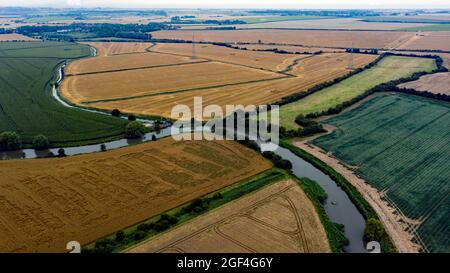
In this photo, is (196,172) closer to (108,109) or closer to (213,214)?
(213,214)

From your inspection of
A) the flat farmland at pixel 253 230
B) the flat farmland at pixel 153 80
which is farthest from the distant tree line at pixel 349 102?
the flat farmland at pixel 153 80

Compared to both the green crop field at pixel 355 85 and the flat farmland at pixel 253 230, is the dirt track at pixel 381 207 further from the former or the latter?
the green crop field at pixel 355 85

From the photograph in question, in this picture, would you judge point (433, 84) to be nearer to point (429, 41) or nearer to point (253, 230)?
point (253, 230)

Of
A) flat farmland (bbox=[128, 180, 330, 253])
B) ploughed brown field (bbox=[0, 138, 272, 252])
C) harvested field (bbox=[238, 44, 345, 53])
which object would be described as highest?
harvested field (bbox=[238, 44, 345, 53])

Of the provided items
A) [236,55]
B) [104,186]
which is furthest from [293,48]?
[104,186]

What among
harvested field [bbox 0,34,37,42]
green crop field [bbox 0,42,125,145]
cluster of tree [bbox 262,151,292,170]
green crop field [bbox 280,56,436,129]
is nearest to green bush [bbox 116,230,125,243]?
cluster of tree [bbox 262,151,292,170]

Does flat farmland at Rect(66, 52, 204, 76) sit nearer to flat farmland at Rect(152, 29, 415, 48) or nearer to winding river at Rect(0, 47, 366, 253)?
winding river at Rect(0, 47, 366, 253)
